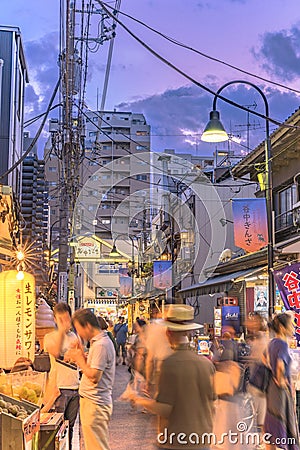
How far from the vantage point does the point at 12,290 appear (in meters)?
8.53

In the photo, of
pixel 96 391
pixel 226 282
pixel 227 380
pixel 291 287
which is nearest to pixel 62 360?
pixel 96 391

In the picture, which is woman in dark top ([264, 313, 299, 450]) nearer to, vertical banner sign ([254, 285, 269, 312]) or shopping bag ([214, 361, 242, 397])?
shopping bag ([214, 361, 242, 397])

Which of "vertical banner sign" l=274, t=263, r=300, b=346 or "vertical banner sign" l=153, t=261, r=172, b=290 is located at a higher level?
"vertical banner sign" l=153, t=261, r=172, b=290

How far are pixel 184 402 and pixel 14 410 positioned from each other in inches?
69.7

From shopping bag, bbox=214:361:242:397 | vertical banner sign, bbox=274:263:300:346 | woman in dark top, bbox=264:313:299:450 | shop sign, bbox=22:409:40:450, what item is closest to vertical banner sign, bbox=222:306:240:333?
vertical banner sign, bbox=274:263:300:346

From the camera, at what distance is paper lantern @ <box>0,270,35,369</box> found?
8.48 metres

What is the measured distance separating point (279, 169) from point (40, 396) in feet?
49.2

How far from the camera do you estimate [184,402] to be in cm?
511

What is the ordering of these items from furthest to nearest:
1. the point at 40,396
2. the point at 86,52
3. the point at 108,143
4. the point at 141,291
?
the point at 108,143 → the point at 141,291 → the point at 86,52 → the point at 40,396

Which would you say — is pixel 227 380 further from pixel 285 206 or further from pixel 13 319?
pixel 285 206

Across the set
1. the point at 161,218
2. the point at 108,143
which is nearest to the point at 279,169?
the point at 161,218

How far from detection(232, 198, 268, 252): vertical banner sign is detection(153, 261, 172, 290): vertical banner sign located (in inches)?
584

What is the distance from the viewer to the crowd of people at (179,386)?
16.9ft

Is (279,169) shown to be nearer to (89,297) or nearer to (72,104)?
(72,104)
